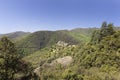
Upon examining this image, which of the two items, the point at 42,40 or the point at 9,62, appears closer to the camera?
the point at 9,62

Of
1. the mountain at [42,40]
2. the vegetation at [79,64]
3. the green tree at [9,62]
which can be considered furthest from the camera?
the mountain at [42,40]

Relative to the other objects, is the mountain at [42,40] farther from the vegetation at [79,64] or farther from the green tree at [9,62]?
the green tree at [9,62]

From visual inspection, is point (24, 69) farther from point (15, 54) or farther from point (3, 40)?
point (3, 40)

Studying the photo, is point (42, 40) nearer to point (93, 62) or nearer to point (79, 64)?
point (79, 64)

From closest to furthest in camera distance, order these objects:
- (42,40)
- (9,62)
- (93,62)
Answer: (9,62) < (93,62) < (42,40)

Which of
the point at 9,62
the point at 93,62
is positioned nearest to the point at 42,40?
the point at 93,62

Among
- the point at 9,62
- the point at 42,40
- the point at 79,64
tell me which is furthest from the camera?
the point at 42,40

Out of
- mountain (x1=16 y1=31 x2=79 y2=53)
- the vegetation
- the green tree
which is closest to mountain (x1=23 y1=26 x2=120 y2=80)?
the vegetation

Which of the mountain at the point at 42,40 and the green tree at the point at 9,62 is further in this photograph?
the mountain at the point at 42,40

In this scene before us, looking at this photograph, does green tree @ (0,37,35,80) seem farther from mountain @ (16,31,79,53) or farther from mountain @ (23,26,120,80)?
mountain @ (16,31,79,53)

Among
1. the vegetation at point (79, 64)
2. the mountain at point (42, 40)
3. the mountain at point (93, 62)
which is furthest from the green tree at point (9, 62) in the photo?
the mountain at point (42, 40)

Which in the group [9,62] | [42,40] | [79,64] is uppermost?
[9,62]

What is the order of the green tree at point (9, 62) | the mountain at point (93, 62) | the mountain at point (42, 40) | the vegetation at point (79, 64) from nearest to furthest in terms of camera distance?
the green tree at point (9, 62)
the vegetation at point (79, 64)
the mountain at point (93, 62)
the mountain at point (42, 40)
